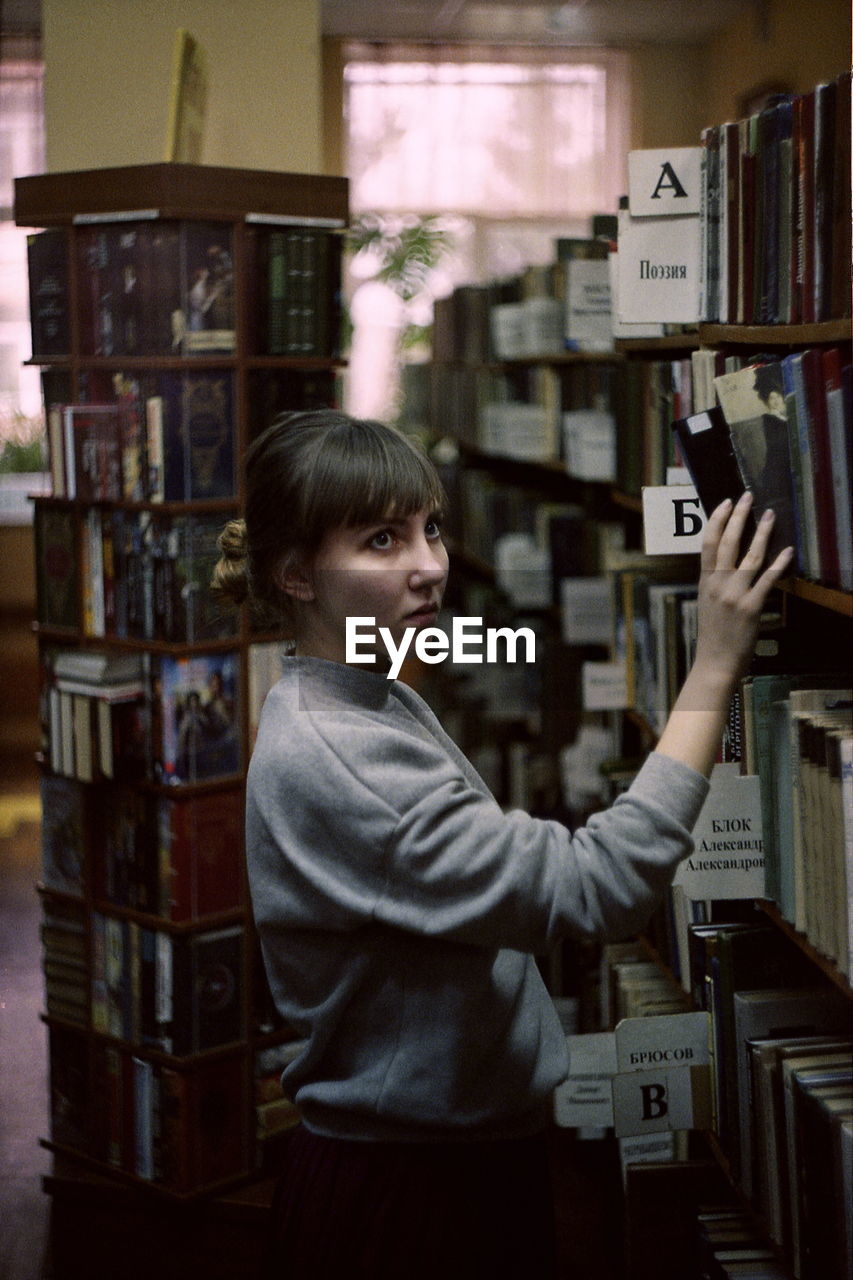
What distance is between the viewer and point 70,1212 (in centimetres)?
259

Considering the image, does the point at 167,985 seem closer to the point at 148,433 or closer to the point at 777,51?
the point at 148,433

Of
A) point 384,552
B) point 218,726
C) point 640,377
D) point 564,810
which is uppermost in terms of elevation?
point 640,377

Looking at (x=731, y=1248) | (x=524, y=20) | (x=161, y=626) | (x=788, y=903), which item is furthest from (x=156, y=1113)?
(x=524, y=20)

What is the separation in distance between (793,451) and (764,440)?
0.03 m

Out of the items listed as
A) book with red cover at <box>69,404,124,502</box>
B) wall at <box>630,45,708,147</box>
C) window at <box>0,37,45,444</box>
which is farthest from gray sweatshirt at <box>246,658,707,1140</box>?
wall at <box>630,45,708,147</box>

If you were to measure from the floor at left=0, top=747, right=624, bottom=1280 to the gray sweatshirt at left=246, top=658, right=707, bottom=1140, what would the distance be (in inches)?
38.3

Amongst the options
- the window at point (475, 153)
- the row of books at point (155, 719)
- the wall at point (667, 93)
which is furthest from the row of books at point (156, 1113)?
the wall at point (667, 93)

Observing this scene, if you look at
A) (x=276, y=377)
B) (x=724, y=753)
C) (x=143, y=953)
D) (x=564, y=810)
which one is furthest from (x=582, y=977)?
(x=276, y=377)

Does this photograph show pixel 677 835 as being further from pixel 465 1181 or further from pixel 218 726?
pixel 218 726

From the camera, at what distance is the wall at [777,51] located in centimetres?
592

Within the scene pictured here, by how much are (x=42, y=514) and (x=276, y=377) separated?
1.65 feet

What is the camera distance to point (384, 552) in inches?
46.5

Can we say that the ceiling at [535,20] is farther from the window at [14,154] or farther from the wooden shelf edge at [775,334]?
the wooden shelf edge at [775,334]

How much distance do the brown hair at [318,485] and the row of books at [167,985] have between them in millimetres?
1383
